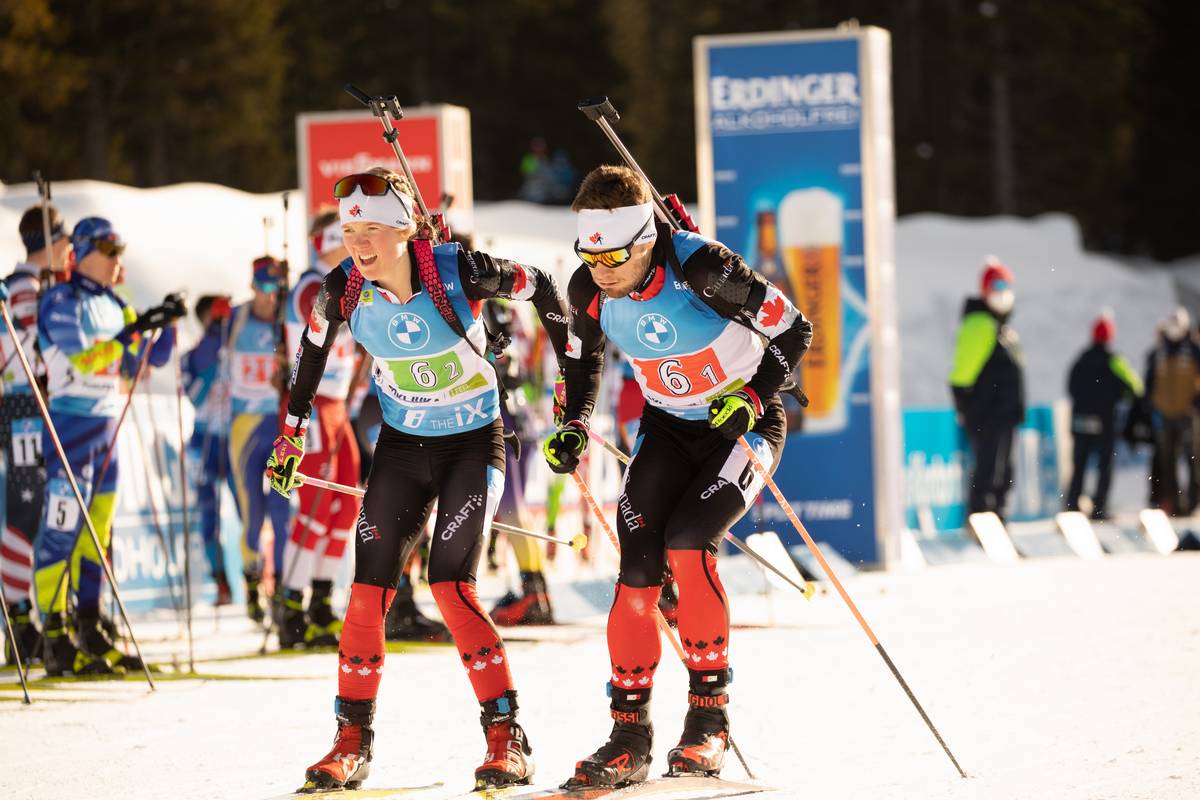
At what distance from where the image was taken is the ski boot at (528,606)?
1074cm

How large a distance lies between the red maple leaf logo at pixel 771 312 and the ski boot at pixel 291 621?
15.3 feet

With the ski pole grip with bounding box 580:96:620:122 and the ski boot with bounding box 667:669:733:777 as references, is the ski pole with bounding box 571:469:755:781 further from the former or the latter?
the ski pole grip with bounding box 580:96:620:122

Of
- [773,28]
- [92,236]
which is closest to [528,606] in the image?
[92,236]

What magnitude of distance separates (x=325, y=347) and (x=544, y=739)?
1744mm

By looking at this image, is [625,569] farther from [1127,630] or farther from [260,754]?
[1127,630]

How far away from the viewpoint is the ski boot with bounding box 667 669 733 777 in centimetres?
610

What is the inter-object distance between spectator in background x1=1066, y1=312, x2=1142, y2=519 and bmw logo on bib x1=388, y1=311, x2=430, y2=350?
1229 cm

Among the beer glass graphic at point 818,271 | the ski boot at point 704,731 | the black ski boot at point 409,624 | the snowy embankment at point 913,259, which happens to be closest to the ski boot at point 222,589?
the black ski boot at point 409,624

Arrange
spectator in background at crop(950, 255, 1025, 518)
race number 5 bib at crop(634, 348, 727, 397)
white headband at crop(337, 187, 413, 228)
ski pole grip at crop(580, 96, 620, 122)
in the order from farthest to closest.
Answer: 1. spectator in background at crop(950, 255, 1025, 518)
2. ski pole grip at crop(580, 96, 620, 122)
3. white headband at crop(337, 187, 413, 228)
4. race number 5 bib at crop(634, 348, 727, 397)

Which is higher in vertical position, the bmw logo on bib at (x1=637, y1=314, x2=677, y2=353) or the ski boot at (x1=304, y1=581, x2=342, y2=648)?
the bmw logo on bib at (x1=637, y1=314, x2=677, y2=353)

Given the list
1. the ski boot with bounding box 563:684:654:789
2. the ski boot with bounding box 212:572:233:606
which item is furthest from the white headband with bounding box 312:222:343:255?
the ski boot with bounding box 563:684:654:789

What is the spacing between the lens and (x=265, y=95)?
38.1 m

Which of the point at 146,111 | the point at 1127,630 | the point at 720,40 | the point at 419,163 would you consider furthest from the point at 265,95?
the point at 1127,630

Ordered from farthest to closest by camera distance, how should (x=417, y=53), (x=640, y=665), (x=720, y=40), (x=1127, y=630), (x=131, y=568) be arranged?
(x=417, y=53) → (x=720, y=40) → (x=131, y=568) → (x=1127, y=630) → (x=640, y=665)
